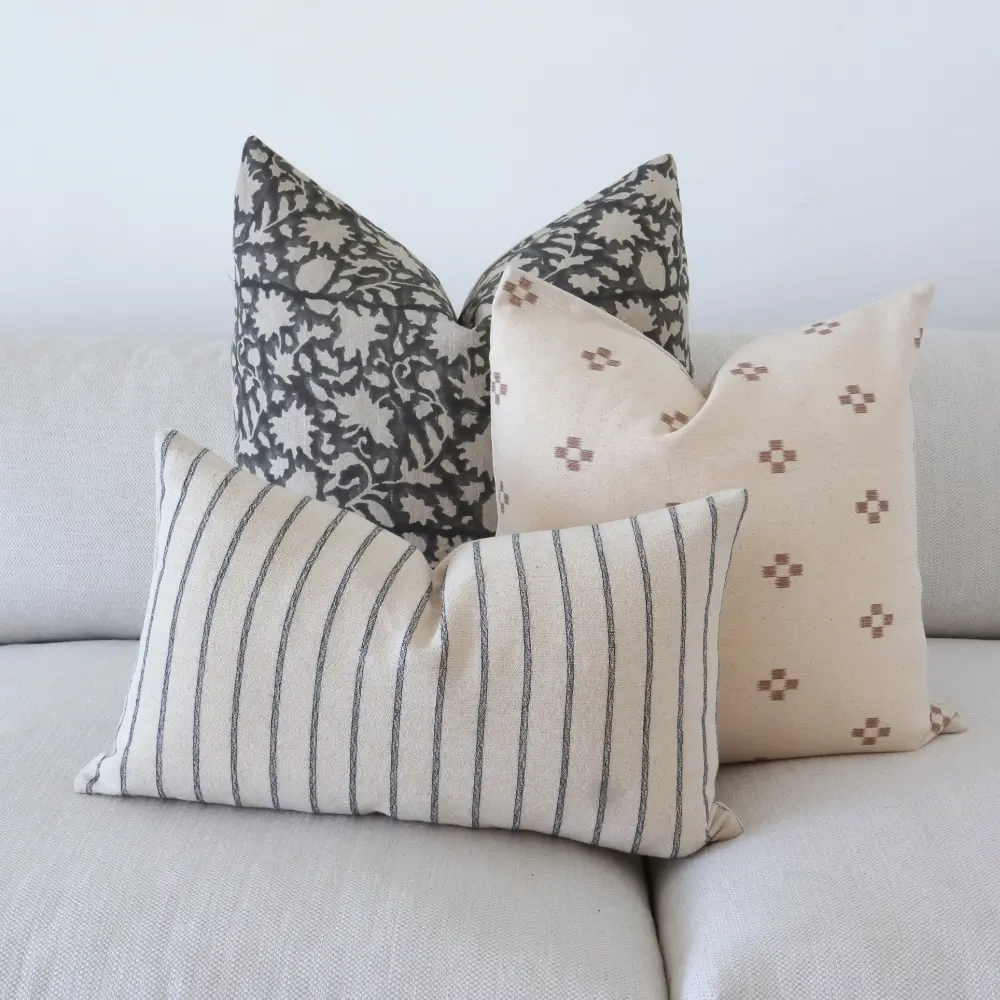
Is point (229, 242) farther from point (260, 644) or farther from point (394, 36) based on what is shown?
point (260, 644)

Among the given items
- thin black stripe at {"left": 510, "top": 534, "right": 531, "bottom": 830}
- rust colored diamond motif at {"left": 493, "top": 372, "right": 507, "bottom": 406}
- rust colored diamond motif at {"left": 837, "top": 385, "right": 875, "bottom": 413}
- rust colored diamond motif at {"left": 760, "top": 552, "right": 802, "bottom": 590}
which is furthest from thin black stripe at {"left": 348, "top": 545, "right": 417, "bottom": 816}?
rust colored diamond motif at {"left": 837, "top": 385, "right": 875, "bottom": 413}

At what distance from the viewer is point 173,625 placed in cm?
79

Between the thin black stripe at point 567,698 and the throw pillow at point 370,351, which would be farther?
the throw pillow at point 370,351

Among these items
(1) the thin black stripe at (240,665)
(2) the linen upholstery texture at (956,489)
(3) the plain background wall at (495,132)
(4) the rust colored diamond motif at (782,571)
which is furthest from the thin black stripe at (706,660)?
(3) the plain background wall at (495,132)

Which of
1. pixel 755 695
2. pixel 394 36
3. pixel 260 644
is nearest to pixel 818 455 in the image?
pixel 755 695

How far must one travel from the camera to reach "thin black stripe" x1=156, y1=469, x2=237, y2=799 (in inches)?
30.9

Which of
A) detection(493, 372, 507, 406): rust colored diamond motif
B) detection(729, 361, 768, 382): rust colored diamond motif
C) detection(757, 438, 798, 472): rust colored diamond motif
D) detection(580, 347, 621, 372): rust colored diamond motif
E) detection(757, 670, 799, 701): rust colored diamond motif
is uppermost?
detection(580, 347, 621, 372): rust colored diamond motif

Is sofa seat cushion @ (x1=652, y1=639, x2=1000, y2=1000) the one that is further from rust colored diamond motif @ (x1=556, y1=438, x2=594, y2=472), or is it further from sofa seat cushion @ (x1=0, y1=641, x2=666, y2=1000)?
rust colored diamond motif @ (x1=556, y1=438, x2=594, y2=472)

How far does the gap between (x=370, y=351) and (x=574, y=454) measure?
0.85 ft

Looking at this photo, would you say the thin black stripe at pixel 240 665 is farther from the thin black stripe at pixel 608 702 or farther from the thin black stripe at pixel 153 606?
the thin black stripe at pixel 608 702

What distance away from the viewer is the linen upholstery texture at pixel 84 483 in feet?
4.00

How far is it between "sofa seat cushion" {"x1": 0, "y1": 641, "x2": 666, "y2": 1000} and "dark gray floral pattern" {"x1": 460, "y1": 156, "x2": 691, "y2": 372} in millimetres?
519

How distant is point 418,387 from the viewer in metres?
1.02

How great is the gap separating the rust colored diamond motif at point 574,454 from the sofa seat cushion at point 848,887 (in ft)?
1.06
